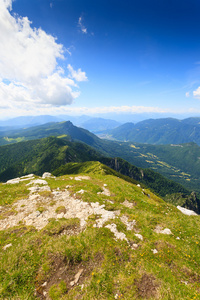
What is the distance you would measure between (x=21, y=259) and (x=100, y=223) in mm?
8365

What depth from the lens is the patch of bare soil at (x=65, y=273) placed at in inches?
345

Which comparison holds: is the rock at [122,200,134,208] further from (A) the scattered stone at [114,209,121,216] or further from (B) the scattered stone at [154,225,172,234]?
(B) the scattered stone at [154,225,172,234]

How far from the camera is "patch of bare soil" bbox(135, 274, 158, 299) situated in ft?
27.7

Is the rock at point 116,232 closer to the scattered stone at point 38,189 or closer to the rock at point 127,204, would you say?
the rock at point 127,204

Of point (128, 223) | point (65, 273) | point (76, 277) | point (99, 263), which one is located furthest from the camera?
point (128, 223)

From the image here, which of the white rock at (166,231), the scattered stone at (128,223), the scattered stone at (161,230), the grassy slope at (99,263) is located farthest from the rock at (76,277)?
the white rock at (166,231)

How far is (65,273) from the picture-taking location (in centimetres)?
980

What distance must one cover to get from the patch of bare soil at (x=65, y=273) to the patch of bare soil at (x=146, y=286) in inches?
134

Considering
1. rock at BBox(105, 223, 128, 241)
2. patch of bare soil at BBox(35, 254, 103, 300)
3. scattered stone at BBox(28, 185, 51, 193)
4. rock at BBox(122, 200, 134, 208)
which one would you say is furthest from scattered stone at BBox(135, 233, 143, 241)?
scattered stone at BBox(28, 185, 51, 193)

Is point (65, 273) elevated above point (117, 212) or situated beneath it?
elevated above

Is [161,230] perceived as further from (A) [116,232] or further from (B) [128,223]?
(A) [116,232]

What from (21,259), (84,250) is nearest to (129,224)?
(84,250)

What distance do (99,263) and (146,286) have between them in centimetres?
389

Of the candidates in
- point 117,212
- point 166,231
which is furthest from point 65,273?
point 166,231
